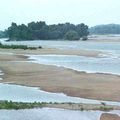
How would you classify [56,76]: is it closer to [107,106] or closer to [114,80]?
[114,80]

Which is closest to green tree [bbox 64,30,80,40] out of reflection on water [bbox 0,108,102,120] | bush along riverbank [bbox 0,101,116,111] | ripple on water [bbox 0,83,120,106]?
ripple on water [bbox 0,83,120,106]

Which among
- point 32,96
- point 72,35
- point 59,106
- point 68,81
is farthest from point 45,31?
point 59,106

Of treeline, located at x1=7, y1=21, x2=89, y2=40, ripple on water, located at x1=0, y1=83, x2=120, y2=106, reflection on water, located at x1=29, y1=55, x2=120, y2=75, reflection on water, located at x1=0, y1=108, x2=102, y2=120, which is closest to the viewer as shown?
reflection on water, located at x1=0, y1=108, x2=102, y2=120

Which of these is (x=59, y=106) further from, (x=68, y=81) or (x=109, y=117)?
(x=68, y=81)

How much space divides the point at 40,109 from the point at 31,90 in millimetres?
7268

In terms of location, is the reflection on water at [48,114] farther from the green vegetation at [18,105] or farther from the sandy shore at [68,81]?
the sandy shore at [68,81]

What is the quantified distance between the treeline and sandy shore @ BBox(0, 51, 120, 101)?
10940 cm

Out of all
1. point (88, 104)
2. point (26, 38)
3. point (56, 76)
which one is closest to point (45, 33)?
point (26, 38)

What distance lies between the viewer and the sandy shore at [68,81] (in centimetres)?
2515

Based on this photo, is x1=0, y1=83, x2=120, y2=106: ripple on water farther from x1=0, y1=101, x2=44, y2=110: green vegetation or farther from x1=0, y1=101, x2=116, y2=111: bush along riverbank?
x1=0, y1=101, x2=44, y2=110: green vegetation

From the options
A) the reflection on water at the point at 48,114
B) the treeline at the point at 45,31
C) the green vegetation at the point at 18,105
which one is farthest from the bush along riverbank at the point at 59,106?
the treeline at the point at 45,31

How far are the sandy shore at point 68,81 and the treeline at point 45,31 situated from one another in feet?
359

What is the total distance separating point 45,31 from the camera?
6063 inches

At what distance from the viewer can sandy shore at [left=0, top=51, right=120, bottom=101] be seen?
82.5 feet
